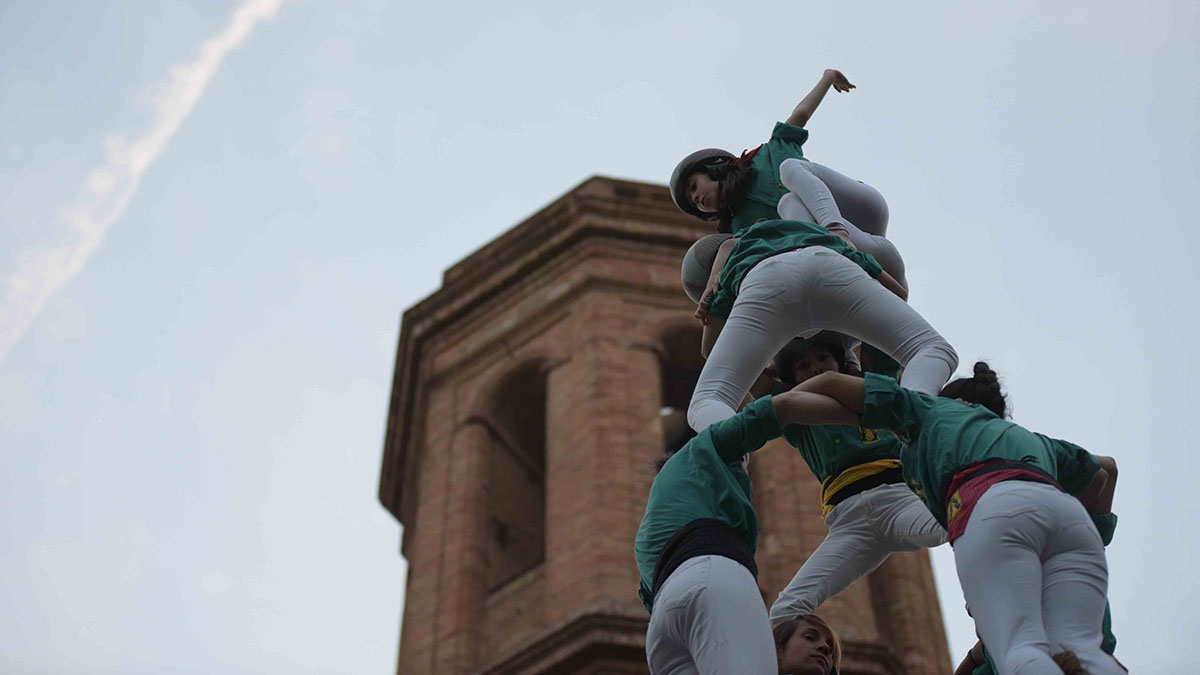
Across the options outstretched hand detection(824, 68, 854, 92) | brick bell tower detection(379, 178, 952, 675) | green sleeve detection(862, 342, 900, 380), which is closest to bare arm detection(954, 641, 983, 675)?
green sleeve detection(862, 342, 900, 380)

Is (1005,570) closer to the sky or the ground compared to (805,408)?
closer to the ground

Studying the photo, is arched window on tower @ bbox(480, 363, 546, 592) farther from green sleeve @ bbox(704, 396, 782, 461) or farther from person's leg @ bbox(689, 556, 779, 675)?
person's leg @ bbox(689, 556, 779, 675)

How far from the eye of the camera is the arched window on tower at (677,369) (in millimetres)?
23219

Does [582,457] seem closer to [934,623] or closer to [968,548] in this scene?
[934,623]

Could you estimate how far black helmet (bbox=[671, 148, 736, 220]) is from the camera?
6398mm

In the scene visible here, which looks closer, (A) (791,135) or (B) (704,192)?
(B) (704,192)

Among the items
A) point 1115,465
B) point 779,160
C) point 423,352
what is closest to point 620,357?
point 423,352

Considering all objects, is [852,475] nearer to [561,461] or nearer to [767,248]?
[767,248]

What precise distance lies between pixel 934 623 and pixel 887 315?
15.5 metres

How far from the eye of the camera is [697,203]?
21.2 ft

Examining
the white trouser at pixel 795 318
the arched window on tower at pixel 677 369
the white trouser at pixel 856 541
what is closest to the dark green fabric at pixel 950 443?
the white trouser at pixel 795 318

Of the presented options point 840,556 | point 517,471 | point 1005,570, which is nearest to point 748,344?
point 840,556

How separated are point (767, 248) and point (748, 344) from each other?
398 mm

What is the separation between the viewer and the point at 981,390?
206 inches
